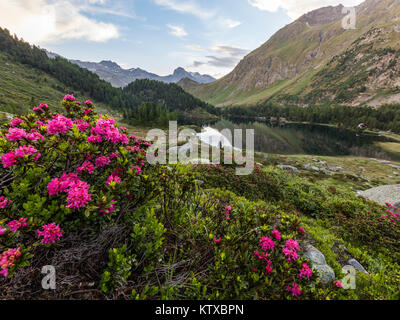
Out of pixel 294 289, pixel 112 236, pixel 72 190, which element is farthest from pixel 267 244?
pixel 72 190

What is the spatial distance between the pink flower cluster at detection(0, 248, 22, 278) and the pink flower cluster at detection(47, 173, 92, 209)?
637 millimetres

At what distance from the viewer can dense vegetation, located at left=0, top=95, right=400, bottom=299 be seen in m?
2.35

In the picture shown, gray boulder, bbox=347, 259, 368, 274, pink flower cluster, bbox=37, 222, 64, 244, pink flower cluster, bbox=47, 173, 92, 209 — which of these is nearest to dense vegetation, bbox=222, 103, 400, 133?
gray boulder, bbox=347, 259, 368, 274

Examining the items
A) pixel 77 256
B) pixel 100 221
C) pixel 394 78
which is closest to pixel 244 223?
pixel 100 221

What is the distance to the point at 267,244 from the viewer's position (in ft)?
9.89

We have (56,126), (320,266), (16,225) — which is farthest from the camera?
(320,266)

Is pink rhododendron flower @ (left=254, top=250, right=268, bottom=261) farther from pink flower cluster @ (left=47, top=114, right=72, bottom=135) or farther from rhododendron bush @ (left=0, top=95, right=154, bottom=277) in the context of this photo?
pink flower cluster @ (left=47, top=114, right=72, bottom=135)

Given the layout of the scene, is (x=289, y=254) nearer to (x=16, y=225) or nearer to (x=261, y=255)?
(x=261, y=255)

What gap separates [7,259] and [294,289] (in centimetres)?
368

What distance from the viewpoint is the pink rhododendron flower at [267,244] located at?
301cm

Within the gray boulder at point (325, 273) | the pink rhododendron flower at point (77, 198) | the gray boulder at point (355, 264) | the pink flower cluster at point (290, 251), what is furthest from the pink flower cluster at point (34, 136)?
the gray boulder at point (355, 264)
